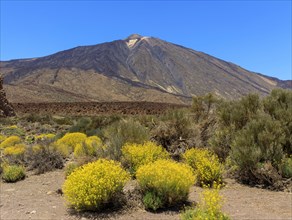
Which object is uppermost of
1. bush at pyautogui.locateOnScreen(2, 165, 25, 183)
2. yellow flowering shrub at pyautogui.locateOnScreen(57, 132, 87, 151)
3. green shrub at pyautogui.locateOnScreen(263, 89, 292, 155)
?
green shrub at pyautogui.locateOnScreen(263, 89, 292, 155)

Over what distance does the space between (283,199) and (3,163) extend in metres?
7.99

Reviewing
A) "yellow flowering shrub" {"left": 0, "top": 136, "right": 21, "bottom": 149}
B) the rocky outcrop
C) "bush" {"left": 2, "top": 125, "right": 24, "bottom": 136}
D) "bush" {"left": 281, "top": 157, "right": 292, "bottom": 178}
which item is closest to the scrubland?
"bush" {"left": 281, "top": 157, "right": 292, "bottom": 178}

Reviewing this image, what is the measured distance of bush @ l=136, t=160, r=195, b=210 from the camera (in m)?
6.55

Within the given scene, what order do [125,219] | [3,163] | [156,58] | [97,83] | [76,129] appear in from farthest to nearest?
[156,58], [97,83], [76,129], [3,163], [125,219]

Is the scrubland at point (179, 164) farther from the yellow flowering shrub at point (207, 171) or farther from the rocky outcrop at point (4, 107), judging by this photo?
the rocky outcrop at point (4, 107)

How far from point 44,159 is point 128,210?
15.9 feet

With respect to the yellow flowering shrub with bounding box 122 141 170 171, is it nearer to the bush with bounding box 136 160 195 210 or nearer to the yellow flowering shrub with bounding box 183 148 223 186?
the yellow flowering shrub with bounding box 183 148 223 186

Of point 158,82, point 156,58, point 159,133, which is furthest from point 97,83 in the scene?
point 159,133

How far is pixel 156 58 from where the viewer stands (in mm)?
195125

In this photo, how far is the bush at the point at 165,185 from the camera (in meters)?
6.55

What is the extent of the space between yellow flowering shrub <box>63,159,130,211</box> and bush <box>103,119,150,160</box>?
2.42 metres

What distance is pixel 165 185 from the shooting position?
6.54 meters

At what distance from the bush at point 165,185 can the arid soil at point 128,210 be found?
0.71 feet

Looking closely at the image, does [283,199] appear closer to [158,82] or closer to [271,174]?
[271,174]
